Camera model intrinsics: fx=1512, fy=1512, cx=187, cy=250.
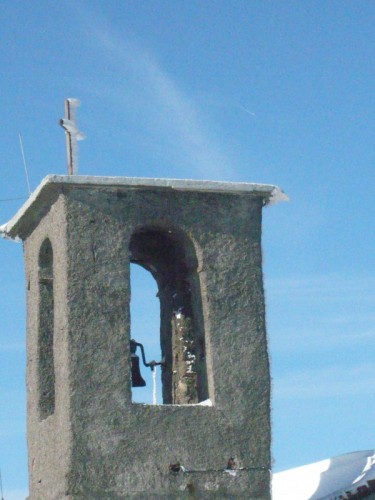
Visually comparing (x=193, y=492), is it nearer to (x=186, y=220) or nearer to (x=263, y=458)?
(x=263, y=458)

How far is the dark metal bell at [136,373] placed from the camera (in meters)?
12.0

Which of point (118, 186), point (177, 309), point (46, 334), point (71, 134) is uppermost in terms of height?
point (71, 134)

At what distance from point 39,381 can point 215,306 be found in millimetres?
1546

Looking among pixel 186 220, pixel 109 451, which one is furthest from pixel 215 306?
pixel 109 451

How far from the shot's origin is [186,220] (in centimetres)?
1182

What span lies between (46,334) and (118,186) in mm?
1399

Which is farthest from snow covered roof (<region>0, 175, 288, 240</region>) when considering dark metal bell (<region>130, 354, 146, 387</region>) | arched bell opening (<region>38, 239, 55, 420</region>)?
dark metal bell (<region>130, 354, 146, 387</region>)

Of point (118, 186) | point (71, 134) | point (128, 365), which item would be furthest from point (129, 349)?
point (71, 134)

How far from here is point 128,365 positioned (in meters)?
11.3

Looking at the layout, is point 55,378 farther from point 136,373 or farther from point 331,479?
point 331,479

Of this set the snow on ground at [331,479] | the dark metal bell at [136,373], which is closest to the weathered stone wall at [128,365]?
the dark metal bell at [136,373]

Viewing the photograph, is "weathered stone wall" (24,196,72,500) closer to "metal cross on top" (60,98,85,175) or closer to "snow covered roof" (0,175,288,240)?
"snow covered roof" (0,175,288,240)

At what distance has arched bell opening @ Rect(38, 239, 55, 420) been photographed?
11977 millimetres

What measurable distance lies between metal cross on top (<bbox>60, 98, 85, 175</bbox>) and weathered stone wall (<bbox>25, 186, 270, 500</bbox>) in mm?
431
